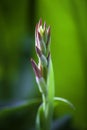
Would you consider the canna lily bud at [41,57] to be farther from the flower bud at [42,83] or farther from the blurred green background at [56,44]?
the blurred green background at [56,44]

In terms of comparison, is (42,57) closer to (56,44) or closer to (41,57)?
(41,57)

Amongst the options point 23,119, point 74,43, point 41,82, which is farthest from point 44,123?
point 74,43

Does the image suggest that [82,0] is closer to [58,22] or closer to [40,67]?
[58,22]

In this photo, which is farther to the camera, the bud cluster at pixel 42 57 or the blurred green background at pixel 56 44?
the blurred green background at pixel 56 44

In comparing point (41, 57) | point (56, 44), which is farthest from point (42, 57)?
point (56, 44)

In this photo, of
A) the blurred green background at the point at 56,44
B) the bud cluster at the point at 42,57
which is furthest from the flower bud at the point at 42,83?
the blurred green background at the point at 56,44

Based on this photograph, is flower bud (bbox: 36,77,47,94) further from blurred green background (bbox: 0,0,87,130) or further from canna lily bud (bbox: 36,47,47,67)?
blurred green background (bbox: 0,0,87,130)

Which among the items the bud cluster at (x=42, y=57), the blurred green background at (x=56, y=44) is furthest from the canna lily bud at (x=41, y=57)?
the blurred green background at (x=56, y=44)

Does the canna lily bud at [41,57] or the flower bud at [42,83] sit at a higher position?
the canna lily bud at [41,57]
